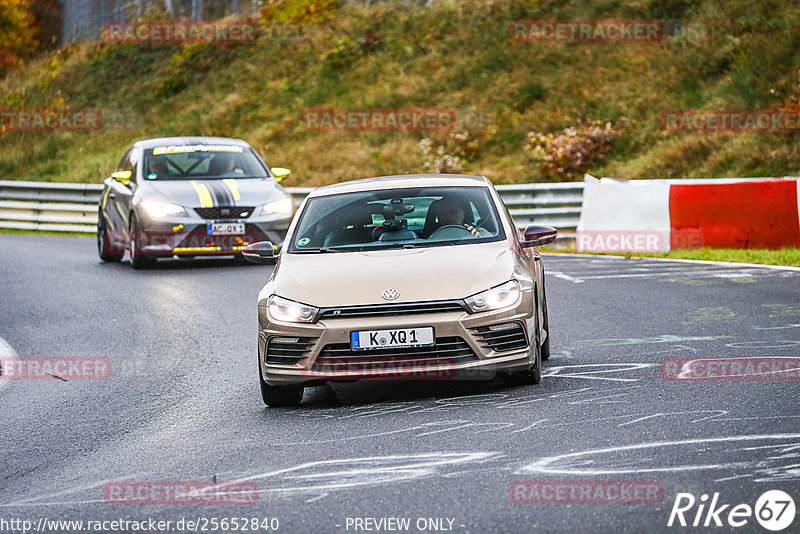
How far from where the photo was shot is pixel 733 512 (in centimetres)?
514

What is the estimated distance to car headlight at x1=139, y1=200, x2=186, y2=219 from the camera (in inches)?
680

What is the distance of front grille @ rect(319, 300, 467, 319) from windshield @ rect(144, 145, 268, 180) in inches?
427

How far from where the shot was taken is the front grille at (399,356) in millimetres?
7742

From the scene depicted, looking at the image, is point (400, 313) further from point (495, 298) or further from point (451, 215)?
point (451, 215)

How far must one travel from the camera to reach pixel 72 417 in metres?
8.41

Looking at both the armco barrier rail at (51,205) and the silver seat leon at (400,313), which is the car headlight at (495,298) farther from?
the armco barrier rail at (51,205)

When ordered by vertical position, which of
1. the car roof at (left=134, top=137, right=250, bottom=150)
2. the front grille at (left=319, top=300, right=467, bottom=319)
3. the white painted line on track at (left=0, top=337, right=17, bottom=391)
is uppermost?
the front grille at (left=319, top=300, right=467, bottom=319)

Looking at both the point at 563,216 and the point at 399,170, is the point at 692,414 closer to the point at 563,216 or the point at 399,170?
the point at 563,216

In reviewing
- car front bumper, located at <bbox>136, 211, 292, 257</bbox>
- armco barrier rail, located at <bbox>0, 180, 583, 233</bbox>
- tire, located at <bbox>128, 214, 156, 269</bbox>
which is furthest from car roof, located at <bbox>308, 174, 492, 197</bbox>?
armco barrier rail, located at <bbox>0, 180, 583, 233</bbox>

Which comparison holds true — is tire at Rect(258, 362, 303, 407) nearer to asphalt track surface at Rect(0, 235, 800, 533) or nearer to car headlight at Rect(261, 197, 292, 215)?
asphalt track surface at Rect(0, 235, 800, 533)

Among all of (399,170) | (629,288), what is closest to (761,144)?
(399,170)

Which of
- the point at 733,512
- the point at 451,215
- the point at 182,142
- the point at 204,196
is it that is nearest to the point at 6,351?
the point at 451,215

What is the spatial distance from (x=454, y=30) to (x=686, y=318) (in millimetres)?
31939

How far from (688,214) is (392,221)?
10.1 meters
